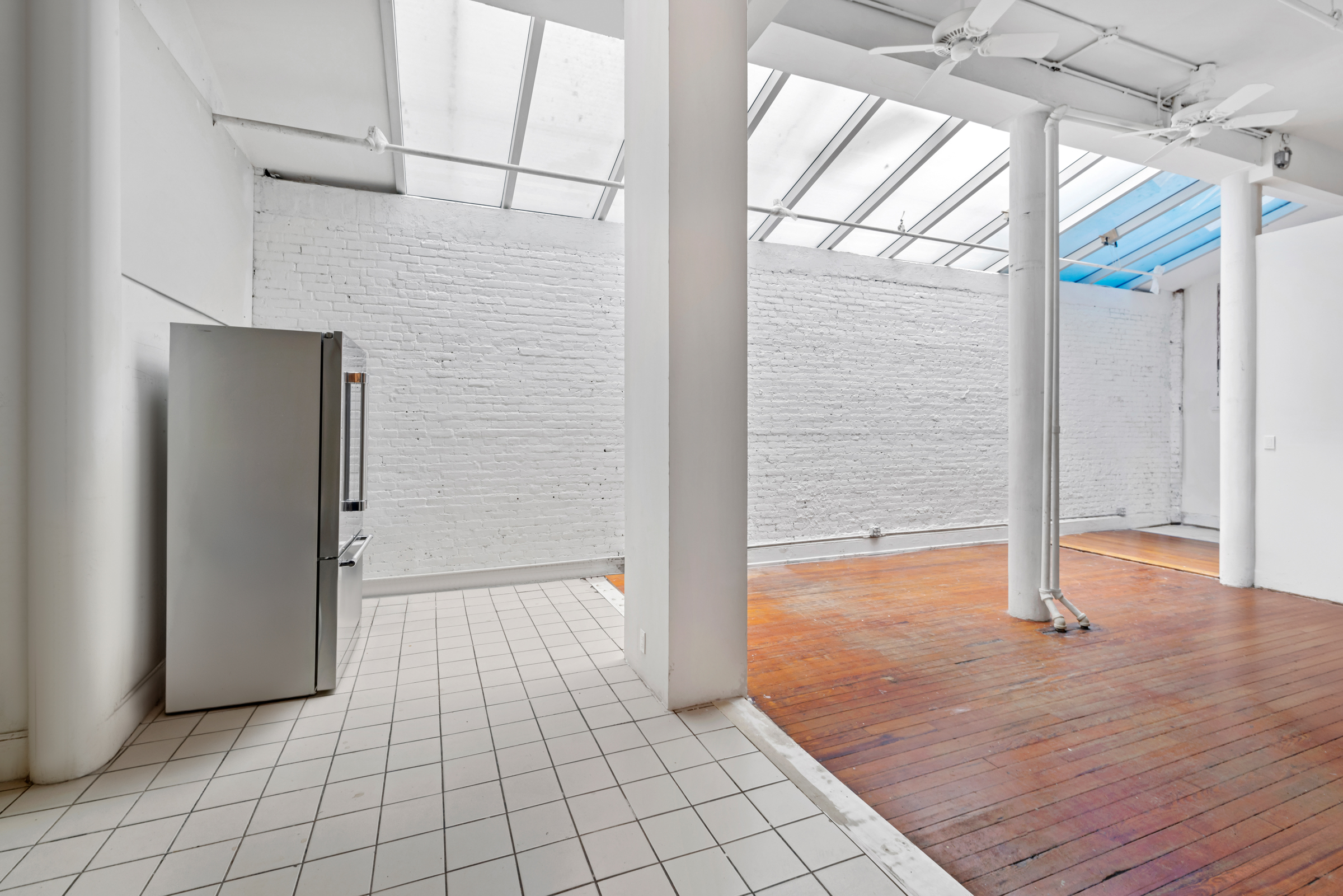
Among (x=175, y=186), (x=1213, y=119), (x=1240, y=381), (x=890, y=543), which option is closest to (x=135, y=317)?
(x=175, y=186)

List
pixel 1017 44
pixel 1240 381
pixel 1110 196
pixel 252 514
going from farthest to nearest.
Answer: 1. pixel 1110 196
2. pixel 1240 381
3. pixel 1017 44
4. pixel 252 514

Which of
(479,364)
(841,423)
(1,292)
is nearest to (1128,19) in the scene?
(841,423)

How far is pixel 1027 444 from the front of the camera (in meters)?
4.23

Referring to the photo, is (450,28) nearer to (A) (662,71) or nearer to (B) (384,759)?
(A) (662,71)

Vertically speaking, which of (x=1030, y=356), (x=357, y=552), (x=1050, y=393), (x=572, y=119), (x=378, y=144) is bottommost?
(x=357, y=552)

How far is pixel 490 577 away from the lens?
16.3 feet

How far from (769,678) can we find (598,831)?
1.51 meters

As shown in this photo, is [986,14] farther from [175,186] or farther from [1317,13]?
[175,186]

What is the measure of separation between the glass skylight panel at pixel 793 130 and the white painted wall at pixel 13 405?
3.58m

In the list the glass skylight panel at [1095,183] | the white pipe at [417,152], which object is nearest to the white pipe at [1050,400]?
the glass skylight panel at [1095,183]

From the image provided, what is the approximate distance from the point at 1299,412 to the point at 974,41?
14.4 feet

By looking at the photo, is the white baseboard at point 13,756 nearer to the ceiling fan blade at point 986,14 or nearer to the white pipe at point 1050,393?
the ceiling fan blade at point 986,14

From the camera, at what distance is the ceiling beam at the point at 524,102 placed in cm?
361

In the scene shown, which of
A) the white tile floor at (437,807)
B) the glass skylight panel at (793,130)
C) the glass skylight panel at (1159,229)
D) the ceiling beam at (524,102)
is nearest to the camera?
the white tile floor at (437,807)
